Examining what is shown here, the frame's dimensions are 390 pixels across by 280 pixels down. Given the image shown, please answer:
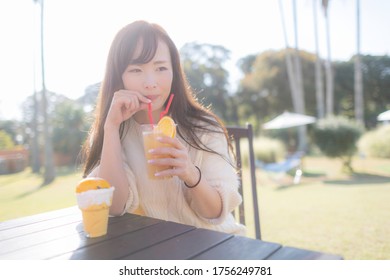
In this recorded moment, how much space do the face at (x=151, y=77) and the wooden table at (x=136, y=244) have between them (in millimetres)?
571

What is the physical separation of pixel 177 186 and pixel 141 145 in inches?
11.7

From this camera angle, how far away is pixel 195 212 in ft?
4.79

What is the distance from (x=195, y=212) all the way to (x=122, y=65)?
2.54 ft

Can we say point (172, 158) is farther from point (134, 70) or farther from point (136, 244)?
point (134, 70)

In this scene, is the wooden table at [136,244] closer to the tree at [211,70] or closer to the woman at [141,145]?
the woman at [141,145]

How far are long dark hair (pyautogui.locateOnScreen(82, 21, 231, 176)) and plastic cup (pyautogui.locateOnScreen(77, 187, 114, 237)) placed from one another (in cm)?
63

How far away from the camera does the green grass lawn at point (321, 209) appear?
3184 millimetres

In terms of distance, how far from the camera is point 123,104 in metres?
1.31

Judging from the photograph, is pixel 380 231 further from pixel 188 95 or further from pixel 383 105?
pixel 383 105

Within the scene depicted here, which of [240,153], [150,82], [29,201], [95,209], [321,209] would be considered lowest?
[321,209]

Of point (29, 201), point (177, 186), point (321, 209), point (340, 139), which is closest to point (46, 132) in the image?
point (29, 201)

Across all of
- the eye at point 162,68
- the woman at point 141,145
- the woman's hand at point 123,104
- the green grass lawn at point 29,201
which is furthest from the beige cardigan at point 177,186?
the green grass lawn at point 29,201

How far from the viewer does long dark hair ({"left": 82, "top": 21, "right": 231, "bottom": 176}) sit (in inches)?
58.1
